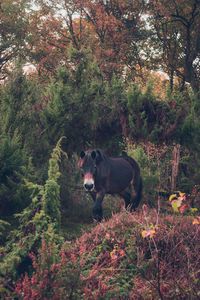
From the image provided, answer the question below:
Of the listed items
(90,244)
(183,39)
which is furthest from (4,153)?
(183,39)

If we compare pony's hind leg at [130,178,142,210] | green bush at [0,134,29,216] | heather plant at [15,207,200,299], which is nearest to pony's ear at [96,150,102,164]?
heather plant at [15,207,200,299]

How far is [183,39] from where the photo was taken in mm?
25922

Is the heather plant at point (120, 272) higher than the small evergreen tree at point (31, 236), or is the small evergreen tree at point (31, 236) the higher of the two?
the small evergreen tree at point (31, 236)

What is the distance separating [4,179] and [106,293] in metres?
4.03

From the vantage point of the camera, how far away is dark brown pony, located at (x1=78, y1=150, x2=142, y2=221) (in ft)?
27.1

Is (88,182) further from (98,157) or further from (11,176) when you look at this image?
(11,176)

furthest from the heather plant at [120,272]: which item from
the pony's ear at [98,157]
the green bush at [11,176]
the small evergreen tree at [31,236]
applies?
the green bush at [11,176]

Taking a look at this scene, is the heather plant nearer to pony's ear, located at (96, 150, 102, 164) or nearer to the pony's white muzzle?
the pony's white muzzle

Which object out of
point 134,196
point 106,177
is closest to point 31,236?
point 106,177

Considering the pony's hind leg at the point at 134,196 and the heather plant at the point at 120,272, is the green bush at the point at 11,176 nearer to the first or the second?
the heather plant at the point at 120,272

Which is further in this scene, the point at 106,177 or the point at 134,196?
the point at 134,196

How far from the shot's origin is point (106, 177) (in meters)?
9.01

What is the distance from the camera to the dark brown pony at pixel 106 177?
27.1 feet

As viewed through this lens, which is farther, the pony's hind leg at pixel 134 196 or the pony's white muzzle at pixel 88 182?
the pony's hind leg at pixel 134 196
